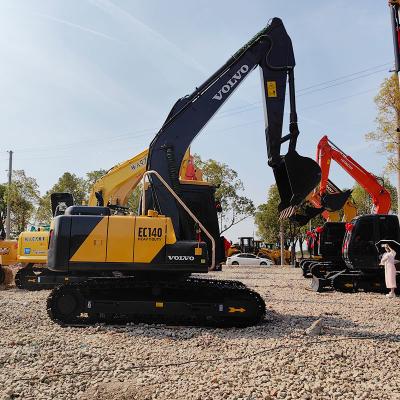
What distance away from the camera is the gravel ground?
452 cm

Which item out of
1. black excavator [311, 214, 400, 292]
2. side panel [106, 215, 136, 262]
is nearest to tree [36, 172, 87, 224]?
black excavator [311, 214, 400, 292]

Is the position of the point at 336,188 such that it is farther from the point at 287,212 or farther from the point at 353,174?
the point at 287,212

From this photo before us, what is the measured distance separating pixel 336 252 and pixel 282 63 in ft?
35.2

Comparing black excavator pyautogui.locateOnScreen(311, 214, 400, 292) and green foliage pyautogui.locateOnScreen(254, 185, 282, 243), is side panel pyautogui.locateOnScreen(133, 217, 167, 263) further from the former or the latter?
green foliage pyautogui.locateOnScreen(254, 185, 282, 243)

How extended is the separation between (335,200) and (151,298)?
11227mm

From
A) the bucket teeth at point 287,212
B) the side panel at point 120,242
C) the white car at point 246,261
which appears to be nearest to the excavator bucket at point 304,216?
the bucket teeth at point 287,212

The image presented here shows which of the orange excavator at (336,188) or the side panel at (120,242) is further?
the orange excavator at (336,188)

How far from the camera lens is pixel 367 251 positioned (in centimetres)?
1378

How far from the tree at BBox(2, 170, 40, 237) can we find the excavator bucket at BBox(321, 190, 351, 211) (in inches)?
1188

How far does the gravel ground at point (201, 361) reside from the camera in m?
4.52

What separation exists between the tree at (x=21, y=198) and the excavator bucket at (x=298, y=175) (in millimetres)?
35198

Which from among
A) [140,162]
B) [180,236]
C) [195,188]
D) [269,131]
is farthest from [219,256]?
[140,162]

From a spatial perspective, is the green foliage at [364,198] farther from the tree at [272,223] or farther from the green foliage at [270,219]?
the green foliage at [270,219]

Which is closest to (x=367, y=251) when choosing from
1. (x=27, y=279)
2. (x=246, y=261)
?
(x=27, y=279)
